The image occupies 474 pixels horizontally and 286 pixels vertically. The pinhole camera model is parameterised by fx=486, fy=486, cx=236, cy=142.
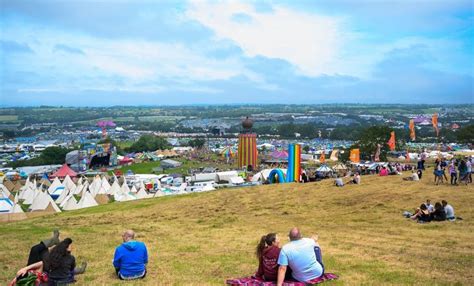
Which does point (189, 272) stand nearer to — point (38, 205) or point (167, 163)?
point (38, 205)

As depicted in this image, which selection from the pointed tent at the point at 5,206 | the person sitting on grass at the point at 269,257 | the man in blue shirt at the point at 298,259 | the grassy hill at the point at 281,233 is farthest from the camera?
the pointed tent at the point at 5,206

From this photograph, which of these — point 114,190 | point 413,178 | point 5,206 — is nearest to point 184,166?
point 114,190

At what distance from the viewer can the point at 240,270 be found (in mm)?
9508

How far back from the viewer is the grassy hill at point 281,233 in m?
9.27

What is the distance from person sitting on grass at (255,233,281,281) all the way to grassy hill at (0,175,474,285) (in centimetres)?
121

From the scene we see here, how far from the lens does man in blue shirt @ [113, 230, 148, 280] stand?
28.6 feet

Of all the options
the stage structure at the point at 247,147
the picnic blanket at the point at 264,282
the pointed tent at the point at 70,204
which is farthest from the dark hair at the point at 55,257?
the stage structure at the point at 247,147

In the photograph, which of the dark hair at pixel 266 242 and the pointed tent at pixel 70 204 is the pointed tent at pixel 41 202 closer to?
the pointed tent at pixel 70 204

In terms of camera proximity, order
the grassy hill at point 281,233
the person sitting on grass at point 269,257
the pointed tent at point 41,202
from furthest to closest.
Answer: the pointed tent at point 41,202 < the grassy hill at point 281,233 < the person sitting on grass at point 269,257

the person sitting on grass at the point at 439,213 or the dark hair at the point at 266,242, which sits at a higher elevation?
the dark hair at the point at 266,242

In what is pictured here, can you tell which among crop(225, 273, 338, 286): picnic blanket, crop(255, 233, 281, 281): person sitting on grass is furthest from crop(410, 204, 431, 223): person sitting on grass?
crop(255, 233, 281, 281): person sitting on grass

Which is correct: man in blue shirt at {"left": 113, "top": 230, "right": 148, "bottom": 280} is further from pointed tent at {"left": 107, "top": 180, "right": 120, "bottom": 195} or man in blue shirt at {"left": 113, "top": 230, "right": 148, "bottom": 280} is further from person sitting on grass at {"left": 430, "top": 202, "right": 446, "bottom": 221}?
pointed tent at {"left": 107, "top": 180, "right": 120, "bottom": 195}

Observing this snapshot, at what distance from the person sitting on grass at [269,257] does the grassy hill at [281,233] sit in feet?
3.97

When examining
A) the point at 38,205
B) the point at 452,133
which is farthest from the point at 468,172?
the point at 452,133
